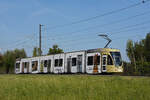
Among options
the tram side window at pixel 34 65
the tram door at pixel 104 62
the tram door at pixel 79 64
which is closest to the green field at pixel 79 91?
the tram door at pixel 104 62

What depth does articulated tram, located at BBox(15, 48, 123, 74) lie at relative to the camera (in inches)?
1044

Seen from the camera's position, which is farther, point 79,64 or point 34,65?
point 34,65

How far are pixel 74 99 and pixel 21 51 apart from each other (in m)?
82.5

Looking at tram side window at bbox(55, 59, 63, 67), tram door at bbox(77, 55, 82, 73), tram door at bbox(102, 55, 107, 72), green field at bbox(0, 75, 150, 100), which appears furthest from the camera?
tram side window at bbox(55, 59, 63, 67)

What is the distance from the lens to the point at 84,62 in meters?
28.8

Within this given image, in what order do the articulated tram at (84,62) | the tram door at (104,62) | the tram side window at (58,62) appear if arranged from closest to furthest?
the tram door at (104,62)
the articulated tram at (84,62)
the tram side window at (58,62)

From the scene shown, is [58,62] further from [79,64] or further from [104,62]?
[104,62]

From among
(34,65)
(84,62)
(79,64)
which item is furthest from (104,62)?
(34,65)

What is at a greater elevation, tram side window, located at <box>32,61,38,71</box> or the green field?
tram side window, located at <box>32,61,38,71</box>

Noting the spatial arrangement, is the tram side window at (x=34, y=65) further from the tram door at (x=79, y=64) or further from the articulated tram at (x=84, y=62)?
the tram door at (x=79, y=64)

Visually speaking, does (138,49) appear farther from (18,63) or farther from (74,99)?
(74,99)

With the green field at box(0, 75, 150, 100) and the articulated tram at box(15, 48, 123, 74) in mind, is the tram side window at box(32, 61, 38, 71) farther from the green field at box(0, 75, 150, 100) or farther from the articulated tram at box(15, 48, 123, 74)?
the green field at box(0, 75, 150, 100)

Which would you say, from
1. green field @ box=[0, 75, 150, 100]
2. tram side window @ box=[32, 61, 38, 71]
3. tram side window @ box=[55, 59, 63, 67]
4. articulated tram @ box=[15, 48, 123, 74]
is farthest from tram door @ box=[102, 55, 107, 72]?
tram side window @ box=[32, 61, 38, 71]

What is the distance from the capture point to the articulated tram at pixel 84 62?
26.5m
